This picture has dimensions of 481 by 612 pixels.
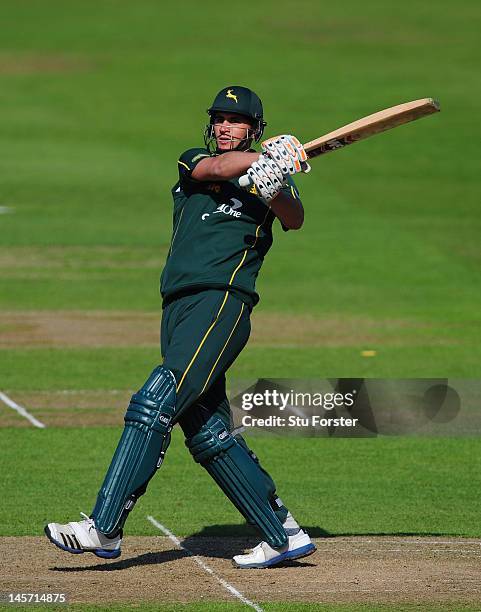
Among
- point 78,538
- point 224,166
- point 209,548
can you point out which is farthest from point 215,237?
point 209,548

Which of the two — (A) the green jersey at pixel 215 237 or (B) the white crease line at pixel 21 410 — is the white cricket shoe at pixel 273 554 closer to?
(A) the green jersey at pixel 215 237

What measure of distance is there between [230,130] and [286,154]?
61 centimetres

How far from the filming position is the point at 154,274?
18.9 m

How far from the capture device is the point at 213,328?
6.77 metres

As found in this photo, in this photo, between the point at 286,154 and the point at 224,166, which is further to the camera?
the point at 224,166

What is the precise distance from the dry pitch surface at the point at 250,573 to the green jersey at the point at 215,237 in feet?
4.52

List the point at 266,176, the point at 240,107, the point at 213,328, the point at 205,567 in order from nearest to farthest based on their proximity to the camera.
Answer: the point at 266,176, the point at 213,328, the point at 240,107, the point at 205,567

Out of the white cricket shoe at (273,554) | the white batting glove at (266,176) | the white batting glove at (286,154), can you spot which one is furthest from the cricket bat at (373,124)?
the white cricket shoe at (273,554)

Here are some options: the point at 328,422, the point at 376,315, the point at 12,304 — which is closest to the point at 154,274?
the point at 12,304

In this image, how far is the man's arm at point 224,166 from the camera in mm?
6602

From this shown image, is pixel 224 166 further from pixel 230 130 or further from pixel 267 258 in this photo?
pixel 267 258

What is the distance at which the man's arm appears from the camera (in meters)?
6.60

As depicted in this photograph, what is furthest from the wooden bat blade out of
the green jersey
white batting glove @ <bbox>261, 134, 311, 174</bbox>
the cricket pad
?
the cricket pad

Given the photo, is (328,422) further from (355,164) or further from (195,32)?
(195,32)
